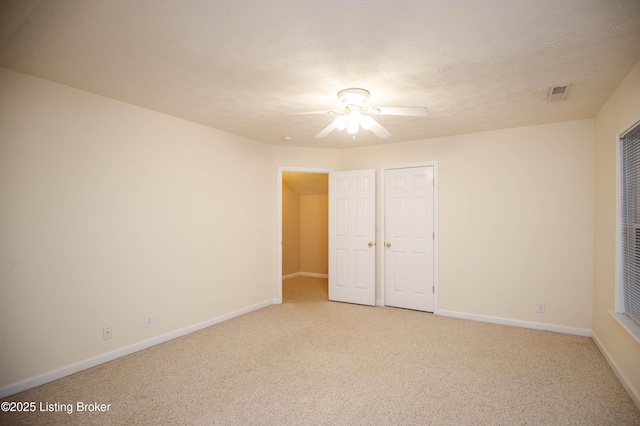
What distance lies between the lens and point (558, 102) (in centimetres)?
319

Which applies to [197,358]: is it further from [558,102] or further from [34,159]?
[558,102]

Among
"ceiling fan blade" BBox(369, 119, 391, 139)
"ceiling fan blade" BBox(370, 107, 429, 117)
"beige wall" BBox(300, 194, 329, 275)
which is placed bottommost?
"beige wall" BBox(300, 194, 329, 275)

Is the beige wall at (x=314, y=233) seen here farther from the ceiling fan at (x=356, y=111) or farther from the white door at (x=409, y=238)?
the ceiling fan at (x=356, y=111)

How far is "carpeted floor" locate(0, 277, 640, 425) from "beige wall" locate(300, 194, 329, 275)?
10.7 feet

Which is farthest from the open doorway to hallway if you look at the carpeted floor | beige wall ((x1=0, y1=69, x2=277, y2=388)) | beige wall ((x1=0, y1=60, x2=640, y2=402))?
the carpeted floor

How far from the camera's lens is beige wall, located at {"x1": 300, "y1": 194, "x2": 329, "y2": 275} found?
719 cm

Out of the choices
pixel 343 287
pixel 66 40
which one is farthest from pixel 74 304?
pixel 343 287

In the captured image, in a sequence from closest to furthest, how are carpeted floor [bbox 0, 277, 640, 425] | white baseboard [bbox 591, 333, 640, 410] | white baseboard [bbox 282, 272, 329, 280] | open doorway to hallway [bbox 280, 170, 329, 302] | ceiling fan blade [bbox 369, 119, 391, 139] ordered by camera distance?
carpeted floor [bbox 0, 277, 640, 425]
white baseboard [bbox 591, 333, 640, 410]
ceiling fan blade [bbox 369, 119, 391, 139]
open doorway to hallway [bbox 280, 170, 329, 302]
white baseboard [bbox 282, 272, 329, 280]

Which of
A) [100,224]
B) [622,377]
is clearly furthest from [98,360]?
[622,377]

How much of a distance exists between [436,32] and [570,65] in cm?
120

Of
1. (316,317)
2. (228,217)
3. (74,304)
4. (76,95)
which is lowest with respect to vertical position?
(316,317)

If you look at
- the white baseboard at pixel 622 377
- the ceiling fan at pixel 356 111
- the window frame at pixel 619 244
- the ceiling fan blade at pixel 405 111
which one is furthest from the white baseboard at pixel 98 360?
the window frame at pixel 619 244

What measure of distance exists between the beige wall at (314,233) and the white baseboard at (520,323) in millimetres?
3134

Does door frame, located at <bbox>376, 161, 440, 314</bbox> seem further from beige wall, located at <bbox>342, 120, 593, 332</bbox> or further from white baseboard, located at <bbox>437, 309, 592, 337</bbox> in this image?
white baseboard, located at <bbox>437, 309, 592, 337</bbox>
